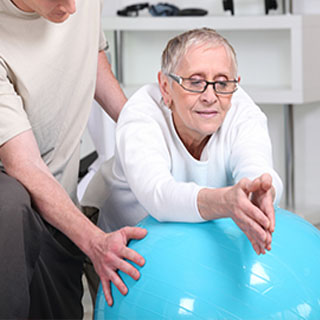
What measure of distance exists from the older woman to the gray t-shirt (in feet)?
0.66

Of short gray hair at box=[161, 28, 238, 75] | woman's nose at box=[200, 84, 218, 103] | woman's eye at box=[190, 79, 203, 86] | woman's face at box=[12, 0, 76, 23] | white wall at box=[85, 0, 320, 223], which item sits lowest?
white wall at box=[85, 0, 320, 223]

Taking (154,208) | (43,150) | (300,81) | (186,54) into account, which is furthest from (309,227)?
(300,81)

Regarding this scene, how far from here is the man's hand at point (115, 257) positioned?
147 centimetres

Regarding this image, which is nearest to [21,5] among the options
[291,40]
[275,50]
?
[291,40]

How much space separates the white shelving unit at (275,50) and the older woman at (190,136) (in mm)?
1419

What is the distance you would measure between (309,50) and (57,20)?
1818 millimetres

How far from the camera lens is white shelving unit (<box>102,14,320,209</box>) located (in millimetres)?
3236

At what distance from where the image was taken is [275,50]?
3.63 meters

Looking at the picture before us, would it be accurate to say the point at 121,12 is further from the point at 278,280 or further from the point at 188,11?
the point at 278,280

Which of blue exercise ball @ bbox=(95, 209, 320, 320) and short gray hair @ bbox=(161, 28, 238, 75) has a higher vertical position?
short gray hair @ bbox=(161, 28, 238, 75)

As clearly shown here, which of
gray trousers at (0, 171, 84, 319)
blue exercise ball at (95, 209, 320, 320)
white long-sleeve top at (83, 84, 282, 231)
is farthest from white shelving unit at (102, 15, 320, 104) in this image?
blue exercise ball at (95, 209, 320, 320)

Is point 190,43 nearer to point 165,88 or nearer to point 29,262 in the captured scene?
point 165,88

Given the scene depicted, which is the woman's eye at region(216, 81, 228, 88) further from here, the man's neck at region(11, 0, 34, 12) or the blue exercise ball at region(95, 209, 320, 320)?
the man's neck at region(11, 0, 34, 12)

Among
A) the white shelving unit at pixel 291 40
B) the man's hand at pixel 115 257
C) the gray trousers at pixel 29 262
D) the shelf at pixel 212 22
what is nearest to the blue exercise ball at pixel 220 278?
the man's hand at pixel 115 257
